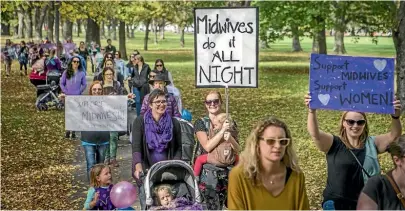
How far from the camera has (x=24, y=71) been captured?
36.8 meters

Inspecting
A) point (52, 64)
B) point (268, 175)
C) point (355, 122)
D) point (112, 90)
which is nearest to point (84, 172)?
point (112, 90)

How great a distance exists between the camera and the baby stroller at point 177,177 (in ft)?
19.5

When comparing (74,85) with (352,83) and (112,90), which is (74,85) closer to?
(112,90)

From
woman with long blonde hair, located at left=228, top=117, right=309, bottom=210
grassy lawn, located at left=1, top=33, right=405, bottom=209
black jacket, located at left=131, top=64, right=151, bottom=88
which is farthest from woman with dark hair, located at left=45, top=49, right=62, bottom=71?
woman with long blonde hair, located at left=228, top=117, right=309, bottom=210

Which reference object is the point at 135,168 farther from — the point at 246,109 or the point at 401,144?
the point at 246,109

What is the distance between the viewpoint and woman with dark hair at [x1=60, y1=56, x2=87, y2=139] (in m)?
12.5

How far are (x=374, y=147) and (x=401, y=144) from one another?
34.9 inches

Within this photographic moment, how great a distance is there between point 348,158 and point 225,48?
230 centimetres

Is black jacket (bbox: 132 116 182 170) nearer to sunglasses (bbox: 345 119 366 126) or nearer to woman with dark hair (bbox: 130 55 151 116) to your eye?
sunglasses (bbox: 345 119 366 126)

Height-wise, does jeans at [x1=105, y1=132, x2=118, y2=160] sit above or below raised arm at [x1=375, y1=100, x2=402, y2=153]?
below

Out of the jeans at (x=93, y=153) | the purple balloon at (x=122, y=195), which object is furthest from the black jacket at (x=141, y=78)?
the purple balloon at (x=122, y=195)

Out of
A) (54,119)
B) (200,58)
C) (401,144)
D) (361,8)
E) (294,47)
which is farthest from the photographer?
(294,47)

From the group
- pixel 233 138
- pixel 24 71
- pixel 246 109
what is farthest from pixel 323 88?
pixel 24 71

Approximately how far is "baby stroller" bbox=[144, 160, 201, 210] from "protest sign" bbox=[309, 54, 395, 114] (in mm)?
1296
